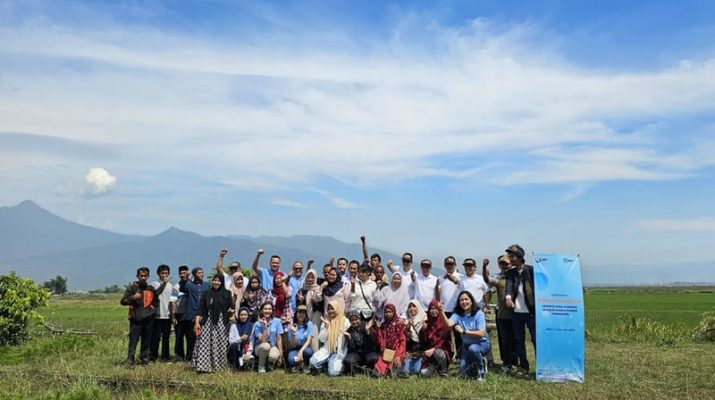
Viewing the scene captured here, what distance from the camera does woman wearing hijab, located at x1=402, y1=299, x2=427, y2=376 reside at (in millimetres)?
9141

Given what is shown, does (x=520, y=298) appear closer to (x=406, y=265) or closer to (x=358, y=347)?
(x=406, y=265)

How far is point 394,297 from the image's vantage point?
32.5 ft

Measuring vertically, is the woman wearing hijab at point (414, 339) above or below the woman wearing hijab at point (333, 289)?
below

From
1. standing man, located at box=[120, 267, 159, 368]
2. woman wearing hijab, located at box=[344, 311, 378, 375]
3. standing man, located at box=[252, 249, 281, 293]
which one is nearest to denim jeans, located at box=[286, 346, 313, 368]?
woman wearing hijab, located at box=[344, 311, 378, 375]

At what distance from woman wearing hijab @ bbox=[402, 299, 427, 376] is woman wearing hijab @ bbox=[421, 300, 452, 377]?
10 centimetres

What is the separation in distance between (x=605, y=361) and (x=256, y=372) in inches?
235

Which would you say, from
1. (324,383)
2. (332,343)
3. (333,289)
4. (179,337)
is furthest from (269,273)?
(324,383)

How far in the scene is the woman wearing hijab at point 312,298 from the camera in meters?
10.0

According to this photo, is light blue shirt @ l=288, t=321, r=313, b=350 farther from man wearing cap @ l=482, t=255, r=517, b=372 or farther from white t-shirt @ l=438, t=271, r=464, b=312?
man wearing cap @ l=482, t=255, r=517, b=372

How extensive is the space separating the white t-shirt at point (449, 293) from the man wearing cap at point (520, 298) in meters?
0.92

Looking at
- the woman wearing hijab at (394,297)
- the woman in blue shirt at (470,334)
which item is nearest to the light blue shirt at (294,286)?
the woman wearing hijab at (394,297)

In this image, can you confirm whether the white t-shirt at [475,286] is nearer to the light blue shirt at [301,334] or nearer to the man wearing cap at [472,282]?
the man wearing cap at [472,282]

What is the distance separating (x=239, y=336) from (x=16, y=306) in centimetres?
716

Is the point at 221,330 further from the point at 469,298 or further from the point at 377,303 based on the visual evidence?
the point at 469,298
